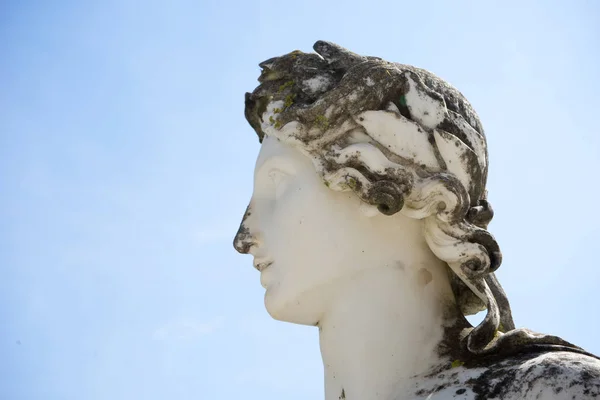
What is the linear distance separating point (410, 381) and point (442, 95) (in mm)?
1814

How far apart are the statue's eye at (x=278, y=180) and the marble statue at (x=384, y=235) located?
5 centimetres

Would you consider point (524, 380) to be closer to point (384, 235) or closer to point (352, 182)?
point (384, 235)

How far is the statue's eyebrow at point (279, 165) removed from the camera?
20.3 feet

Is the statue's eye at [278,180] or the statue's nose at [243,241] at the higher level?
the statue's eye at [278,180]

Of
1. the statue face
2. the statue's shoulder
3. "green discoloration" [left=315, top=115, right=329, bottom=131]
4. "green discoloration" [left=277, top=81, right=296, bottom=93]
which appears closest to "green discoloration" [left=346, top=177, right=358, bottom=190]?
the statue face

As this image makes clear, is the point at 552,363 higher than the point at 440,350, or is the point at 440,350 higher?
the point at 440,350

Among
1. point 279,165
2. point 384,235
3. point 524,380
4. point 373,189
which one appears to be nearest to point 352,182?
point 373,189

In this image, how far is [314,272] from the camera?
229 inches

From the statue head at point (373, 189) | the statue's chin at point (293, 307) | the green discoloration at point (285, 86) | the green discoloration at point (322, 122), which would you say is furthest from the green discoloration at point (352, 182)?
the green discoloration at point (285, 86)

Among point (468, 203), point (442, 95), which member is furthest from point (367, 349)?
point (442, 95)

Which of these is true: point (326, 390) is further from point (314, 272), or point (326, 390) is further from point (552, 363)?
point (552, 363)

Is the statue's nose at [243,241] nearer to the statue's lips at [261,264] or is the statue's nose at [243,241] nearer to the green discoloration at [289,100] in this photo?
the statue's lips at [261,264]

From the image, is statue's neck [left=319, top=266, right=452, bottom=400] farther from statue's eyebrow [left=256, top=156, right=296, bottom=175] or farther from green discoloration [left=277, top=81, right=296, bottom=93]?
green discoloration [left=277, top=81, right=296, bottom=93]

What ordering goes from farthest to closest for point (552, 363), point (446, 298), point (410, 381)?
point (446, 298)
point (410, 381)
point (552, 363)
